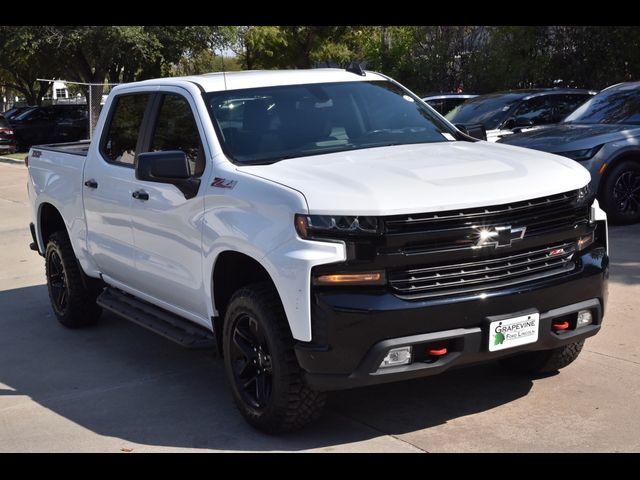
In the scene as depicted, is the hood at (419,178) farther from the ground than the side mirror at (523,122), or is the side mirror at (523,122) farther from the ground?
the hood at (419,178)

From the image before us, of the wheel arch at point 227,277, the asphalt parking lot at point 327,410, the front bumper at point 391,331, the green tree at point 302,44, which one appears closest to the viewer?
the front bumper at point 391,331

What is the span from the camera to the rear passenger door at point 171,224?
221 inches

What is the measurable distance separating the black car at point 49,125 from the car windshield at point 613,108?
895 inches

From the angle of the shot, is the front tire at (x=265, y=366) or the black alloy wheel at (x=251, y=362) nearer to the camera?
the front tire at (x=265, y=366)

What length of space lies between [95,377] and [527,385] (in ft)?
9.21

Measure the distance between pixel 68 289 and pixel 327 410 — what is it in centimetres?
301

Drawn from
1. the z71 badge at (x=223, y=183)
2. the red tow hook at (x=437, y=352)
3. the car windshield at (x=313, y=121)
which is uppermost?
the car windshield at (x=313, y=121)

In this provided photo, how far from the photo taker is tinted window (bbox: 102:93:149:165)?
264 inches

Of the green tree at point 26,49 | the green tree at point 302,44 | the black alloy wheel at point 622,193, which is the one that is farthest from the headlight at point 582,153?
the green tree at point 302,44

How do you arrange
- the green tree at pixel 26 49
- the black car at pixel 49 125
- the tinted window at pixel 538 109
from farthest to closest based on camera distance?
the black car at pixel 49 125
the green tree at pixel 26 49
the tinted window at pixel 538 109

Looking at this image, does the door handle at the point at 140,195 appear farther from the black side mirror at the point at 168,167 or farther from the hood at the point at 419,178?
the hood at the point at 419,178
